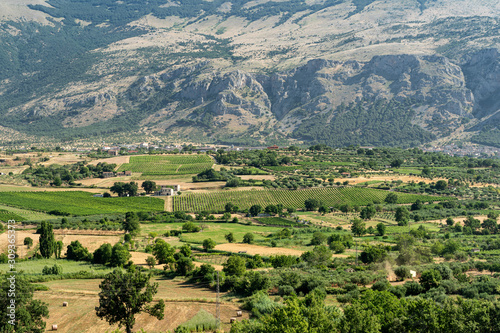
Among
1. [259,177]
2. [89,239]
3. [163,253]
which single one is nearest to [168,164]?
[259,177]

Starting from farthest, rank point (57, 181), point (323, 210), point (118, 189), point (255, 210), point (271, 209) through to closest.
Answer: point (57, 181)
point (118, 189)
point (323, 210)
point (271, 209)
point (255, 210)

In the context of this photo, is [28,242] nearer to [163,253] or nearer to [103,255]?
[103,255]

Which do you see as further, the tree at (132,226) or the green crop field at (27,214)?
the green crop field at (27,214)

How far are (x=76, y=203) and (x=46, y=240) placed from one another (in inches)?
1609

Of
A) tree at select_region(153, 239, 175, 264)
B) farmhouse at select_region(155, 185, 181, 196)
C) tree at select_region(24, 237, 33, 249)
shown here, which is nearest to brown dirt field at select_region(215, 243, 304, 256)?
tree at select_region(153, 239, 175, 264)

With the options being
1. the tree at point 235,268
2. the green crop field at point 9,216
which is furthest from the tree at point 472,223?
the green crop field at point 9,216

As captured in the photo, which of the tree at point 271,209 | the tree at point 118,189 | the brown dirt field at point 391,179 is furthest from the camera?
the brown dirt field at point 391,179

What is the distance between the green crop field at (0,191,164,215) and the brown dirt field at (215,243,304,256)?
100 ft

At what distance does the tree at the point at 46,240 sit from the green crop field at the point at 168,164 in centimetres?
7017

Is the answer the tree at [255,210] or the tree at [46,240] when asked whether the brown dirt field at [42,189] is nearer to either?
the tree at [255,210]

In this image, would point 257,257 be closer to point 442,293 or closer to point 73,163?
point 442,293

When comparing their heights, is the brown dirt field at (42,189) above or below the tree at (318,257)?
above

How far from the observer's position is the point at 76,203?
95.4 m

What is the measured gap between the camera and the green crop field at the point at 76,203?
8931 centimetres
